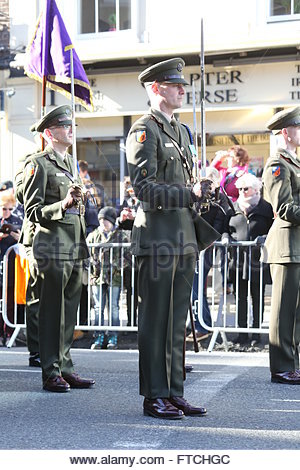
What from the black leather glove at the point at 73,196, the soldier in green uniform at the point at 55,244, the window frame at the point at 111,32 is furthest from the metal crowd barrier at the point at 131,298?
the window frame at the point at 111,32

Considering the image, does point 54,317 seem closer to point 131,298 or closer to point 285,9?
point 131,298

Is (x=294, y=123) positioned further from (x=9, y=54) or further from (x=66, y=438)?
(x=9, y=54)

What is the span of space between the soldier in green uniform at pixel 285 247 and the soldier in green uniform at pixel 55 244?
1.43 metres

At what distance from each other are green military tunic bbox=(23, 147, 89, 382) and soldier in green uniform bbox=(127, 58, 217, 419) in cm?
116

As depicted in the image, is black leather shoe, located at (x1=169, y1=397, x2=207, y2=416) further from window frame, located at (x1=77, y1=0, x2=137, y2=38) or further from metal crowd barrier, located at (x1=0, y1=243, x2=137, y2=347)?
window frame, located at (x1=77, y1=0, x2=137, y2=38)

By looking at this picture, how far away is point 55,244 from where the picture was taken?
6.93 metres

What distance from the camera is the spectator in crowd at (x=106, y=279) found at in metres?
10.3

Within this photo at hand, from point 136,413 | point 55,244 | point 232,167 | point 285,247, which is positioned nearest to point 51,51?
point 55,244

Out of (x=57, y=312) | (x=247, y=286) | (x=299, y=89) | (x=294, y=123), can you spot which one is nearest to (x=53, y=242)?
(x=57, y=312)

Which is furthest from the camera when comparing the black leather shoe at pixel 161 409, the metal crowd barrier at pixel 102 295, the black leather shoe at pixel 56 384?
the metal crowd barrier at pixel 102 295

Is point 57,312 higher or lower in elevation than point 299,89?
lower

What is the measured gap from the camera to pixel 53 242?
6.94 metres

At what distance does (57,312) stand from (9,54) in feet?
35.7

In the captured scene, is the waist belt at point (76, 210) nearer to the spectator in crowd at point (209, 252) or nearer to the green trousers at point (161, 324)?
the green trousers at point (161, 324)
